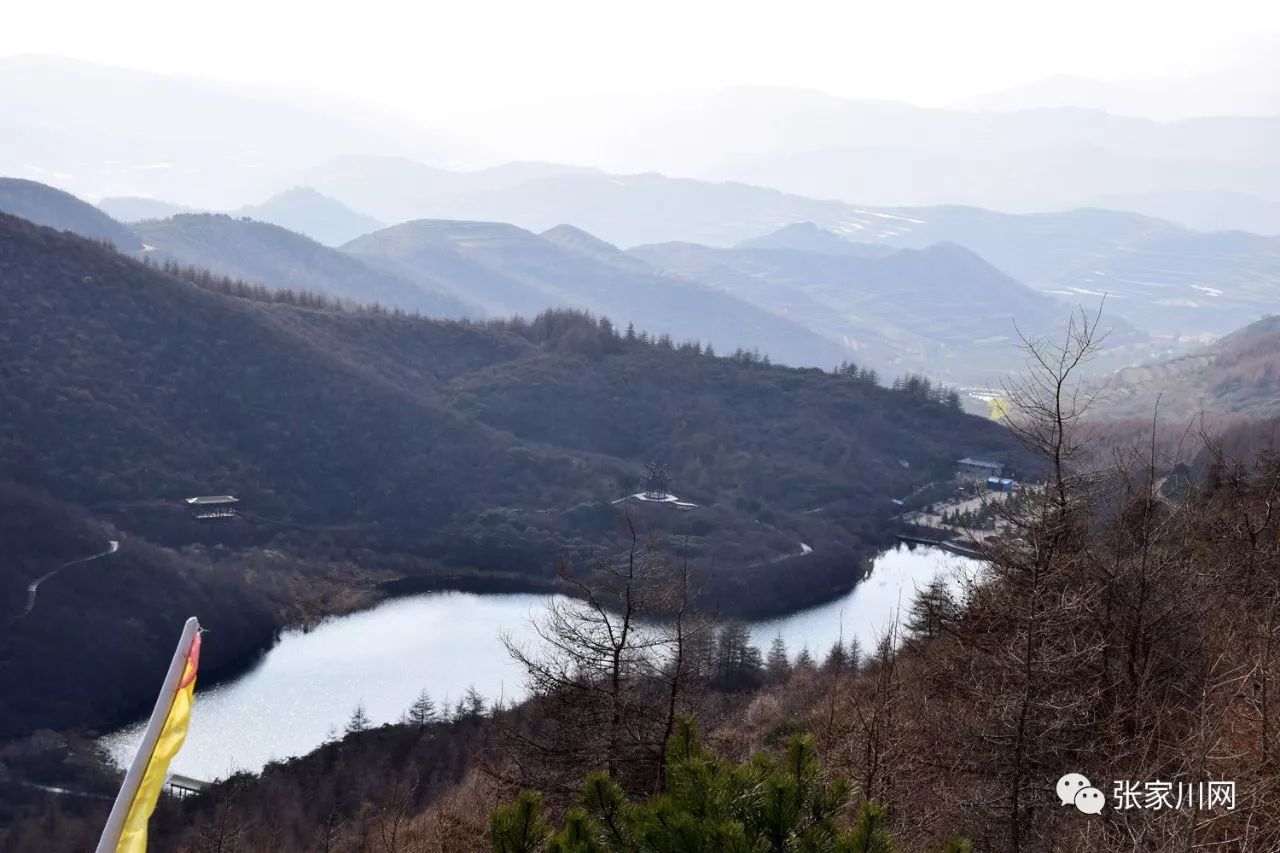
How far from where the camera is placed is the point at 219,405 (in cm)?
5869

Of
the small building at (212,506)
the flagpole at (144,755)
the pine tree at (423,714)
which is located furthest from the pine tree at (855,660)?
the small building at (212,506)

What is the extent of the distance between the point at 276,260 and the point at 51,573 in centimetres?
12510

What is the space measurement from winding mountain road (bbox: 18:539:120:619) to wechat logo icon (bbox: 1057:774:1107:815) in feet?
126

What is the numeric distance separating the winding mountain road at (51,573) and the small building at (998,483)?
42.4 meters

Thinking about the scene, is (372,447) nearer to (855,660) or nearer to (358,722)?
(358,722)

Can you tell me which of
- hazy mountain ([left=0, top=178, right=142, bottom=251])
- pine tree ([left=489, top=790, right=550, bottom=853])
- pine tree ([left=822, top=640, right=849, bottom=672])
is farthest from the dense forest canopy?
hazy mountain ([left=0, top=178, right=142, bottom=251])

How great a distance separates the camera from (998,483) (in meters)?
61.2

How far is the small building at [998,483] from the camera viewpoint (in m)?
59.2

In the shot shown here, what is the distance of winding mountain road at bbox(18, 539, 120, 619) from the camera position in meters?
38.1

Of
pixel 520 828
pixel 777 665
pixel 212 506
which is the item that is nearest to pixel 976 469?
pixel 777 665

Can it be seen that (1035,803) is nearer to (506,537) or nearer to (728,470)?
(506,537)

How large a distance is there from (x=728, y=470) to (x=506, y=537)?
56.0ft

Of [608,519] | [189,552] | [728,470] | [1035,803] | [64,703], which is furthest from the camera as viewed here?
[728,470]

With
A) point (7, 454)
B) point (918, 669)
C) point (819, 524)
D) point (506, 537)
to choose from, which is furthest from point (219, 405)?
point (918, 669)
